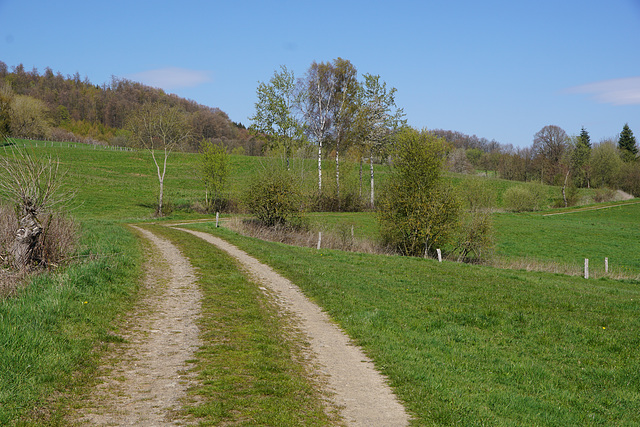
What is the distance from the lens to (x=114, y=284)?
38.5 ft

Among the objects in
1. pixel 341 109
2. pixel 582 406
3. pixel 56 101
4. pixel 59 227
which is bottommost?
pixel 582 406

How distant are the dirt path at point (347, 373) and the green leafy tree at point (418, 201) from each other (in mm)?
17071

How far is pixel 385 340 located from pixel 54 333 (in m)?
6.34

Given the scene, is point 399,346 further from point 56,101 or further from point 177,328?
point 56,101

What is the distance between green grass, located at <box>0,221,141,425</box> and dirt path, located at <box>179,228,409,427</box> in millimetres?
3775

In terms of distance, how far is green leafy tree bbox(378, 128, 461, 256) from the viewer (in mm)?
28422

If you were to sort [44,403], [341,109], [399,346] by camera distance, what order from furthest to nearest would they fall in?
[341,109], [399,346], [44,403]

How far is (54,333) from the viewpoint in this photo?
7.79 meters

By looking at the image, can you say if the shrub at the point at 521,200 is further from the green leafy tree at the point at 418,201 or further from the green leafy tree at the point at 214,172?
the green leafy tree at the point at 214,172

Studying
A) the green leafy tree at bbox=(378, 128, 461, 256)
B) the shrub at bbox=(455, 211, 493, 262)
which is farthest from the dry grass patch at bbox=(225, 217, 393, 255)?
the shrub at bbox=(455, 211, 493, 262)

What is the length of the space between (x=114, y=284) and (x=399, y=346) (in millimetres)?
7700

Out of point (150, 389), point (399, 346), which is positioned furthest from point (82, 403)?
point (399, 346)

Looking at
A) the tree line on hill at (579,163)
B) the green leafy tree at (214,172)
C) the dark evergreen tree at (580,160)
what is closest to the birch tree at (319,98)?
the green leafy tree at (214,172)

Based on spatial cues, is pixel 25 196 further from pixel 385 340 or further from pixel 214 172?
pixel 214 172
